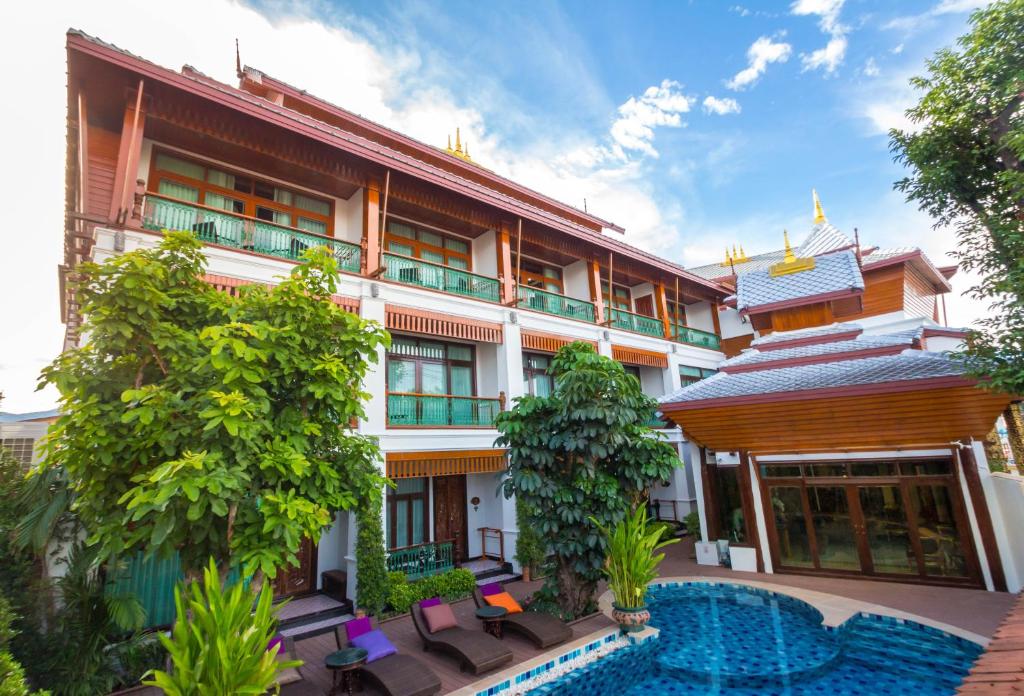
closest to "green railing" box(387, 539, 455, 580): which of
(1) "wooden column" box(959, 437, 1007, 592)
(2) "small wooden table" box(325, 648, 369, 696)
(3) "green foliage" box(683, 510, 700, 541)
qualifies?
(2) "small wooden table" box(325, 648, 369, 696)

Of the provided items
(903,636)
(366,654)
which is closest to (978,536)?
(903,636)

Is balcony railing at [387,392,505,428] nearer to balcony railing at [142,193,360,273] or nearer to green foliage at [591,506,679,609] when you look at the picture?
balcony railing at [142,193,360,273]

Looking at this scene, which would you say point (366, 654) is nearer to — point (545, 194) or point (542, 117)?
point (542, 117)

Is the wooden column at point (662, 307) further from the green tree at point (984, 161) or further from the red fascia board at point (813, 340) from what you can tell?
the green tree at point (984, 161)

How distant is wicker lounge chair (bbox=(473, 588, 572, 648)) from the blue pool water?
0.60 m

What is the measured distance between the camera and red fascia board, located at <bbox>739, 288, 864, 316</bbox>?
45.6 ft

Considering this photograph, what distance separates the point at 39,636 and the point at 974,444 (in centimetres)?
1654

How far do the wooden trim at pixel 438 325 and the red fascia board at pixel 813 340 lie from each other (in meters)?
8.13

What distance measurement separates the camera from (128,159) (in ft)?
28.0

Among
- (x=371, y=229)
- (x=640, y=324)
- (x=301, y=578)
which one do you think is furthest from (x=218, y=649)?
(x=640, y=324)

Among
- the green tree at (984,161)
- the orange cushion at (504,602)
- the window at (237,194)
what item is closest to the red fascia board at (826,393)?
the green tree at (984,161)

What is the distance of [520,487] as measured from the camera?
867cm

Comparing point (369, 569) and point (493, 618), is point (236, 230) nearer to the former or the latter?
point (369, 569)

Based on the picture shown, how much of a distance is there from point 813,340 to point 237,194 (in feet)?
52.0
